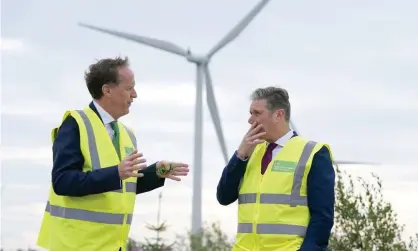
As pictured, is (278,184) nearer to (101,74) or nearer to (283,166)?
(283,166)

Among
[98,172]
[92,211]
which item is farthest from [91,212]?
[98,172]

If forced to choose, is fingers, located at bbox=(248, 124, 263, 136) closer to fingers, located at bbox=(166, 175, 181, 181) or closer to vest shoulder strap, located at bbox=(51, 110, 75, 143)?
fingers, located at bbox=(166, 175, 181, 181)

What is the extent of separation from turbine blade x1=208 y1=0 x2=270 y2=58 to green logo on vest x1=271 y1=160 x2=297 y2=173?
1783 cm

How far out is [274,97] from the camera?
614 cm

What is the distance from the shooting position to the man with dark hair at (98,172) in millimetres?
5777

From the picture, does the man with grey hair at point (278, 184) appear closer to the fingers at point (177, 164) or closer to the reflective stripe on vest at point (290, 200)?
the reflective stripe on vest at point (290, 200)

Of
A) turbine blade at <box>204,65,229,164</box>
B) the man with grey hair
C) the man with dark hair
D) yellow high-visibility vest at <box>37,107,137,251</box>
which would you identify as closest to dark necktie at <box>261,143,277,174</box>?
the man with grey hair

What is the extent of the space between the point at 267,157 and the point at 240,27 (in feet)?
59.6

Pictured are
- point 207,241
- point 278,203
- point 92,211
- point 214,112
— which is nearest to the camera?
point 92,211

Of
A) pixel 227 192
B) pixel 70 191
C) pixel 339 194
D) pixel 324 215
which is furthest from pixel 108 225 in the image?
pixel 339 194

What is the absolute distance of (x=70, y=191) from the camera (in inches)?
227

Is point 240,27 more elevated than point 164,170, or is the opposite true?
point 240,27

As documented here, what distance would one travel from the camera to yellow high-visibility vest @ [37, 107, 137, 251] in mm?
5895

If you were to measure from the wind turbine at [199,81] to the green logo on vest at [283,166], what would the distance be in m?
17.0
